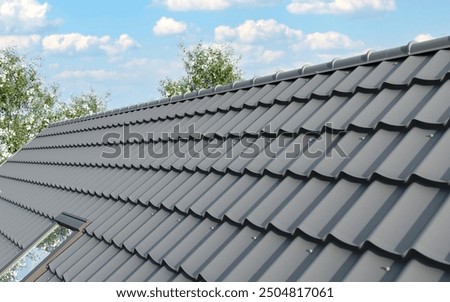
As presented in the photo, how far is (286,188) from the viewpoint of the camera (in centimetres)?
394

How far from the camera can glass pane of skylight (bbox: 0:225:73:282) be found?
5.46m

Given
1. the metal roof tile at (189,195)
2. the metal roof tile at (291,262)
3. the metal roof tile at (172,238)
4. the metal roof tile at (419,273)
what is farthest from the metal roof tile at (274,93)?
the metal roof tile at (419,273)

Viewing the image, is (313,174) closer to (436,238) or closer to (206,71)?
(436,238)

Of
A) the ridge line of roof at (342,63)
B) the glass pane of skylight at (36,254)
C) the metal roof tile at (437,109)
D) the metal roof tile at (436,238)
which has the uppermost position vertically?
the ridge line of roof at (342,63)

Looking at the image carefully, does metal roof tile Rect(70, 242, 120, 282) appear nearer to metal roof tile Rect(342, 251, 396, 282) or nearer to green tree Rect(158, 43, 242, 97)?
metal roof tile Rect(342, 251, 396, 282)

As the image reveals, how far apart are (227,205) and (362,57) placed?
1.94 metres

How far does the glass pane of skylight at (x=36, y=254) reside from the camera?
17.9 ft

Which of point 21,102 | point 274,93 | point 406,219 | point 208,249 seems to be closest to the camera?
point 406,219

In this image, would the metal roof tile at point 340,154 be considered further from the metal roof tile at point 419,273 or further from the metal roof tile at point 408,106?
the metal roof tile at point 419,273

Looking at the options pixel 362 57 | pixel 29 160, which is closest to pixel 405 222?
pixel 362 57

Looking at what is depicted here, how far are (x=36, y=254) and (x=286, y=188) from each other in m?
3.16

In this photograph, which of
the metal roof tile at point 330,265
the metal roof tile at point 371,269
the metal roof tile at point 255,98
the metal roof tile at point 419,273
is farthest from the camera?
the metal roof tile at point 255,98

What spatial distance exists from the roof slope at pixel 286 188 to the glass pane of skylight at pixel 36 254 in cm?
24

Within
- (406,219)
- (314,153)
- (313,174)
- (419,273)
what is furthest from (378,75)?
(419,273)
